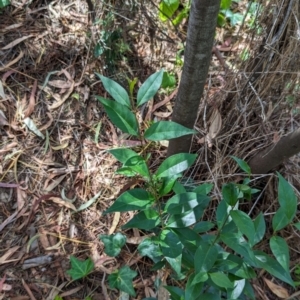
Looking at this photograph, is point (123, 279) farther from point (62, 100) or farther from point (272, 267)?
point (62, 100)

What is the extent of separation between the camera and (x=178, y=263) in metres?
0.98

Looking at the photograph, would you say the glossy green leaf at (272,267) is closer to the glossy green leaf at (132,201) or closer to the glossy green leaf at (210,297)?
the glossy green leaf at (210,297)

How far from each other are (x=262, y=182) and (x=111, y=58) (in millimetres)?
811

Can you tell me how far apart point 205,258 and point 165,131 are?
291 millimetres

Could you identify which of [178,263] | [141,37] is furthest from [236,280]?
[141,37]

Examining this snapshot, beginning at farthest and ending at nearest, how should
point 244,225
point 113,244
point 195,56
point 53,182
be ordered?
point 53,182
point 113,244
point 195,56
point 244,225

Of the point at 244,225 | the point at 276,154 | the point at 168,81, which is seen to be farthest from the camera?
the point at 168,81

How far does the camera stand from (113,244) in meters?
1.34

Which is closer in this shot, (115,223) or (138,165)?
(138,165)

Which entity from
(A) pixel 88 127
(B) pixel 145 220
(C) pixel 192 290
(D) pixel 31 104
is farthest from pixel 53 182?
(C) pixel 192 290

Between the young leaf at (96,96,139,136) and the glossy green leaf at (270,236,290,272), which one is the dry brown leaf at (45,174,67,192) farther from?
the glossy green leaf at (270,236,290,272)

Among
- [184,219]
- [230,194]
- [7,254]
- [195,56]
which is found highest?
[195,56]

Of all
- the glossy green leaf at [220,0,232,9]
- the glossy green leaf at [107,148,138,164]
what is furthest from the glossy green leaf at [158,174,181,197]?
the glossy green leaf at [220,0,232,9]

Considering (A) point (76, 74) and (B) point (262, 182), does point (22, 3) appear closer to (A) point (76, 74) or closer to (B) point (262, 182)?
(A) point (76, 74)
